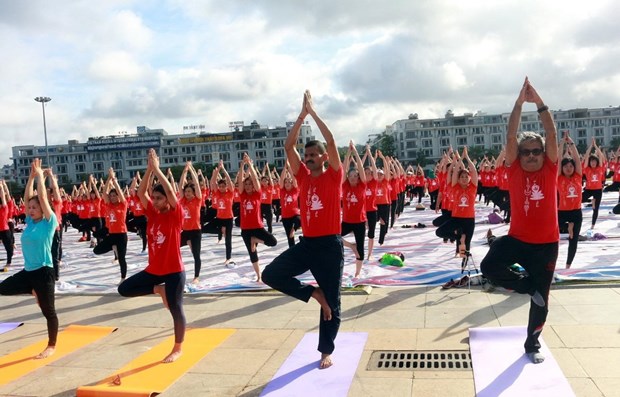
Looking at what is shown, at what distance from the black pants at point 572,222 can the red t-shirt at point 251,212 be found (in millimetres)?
5377

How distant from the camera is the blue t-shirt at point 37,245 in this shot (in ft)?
19.2

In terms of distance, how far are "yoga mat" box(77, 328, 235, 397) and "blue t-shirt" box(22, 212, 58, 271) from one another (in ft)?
5.17

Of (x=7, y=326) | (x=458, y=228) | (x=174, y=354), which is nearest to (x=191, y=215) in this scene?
(x=7, y=326)

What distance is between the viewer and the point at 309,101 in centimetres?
510

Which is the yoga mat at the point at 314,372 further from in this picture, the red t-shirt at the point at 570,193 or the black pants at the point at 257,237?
the red t-shirt at the point at 570,193

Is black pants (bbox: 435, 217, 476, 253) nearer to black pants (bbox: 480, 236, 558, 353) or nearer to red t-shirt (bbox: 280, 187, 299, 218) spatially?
red t-shirt (bbox: 280, 187, 299, 218)

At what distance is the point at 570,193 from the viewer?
917 centimetres

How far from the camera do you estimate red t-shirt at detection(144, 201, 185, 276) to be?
5.59m

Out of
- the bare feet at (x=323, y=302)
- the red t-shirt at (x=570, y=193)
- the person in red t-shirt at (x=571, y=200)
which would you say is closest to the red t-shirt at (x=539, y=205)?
the bare feet at (x=323, y=302)

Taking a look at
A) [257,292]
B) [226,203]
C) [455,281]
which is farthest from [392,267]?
[226,203]

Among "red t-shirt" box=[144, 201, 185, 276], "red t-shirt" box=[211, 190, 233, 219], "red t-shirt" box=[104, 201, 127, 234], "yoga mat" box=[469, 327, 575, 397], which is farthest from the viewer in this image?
"red t-shirt" box=[211, 190, 233, 219]

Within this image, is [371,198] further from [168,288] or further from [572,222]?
[168,288]

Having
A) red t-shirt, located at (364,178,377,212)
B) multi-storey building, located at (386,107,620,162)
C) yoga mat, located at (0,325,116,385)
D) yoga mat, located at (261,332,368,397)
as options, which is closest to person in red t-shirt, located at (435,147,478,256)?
red t-shirt, located at (364,178,377,212)

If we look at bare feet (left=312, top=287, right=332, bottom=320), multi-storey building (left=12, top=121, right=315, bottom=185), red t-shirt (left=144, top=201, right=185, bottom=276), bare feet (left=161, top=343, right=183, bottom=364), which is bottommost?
bare feet (left=161, top=343, right=183, bottom=364)
